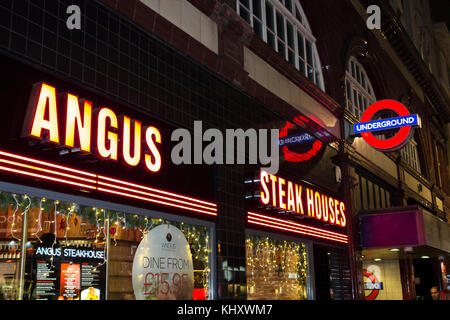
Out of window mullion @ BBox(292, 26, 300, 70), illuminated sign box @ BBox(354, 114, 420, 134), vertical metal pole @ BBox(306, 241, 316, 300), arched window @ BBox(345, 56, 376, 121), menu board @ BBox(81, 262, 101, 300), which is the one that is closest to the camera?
menu board @ BBox(81, 262, 101, 300)

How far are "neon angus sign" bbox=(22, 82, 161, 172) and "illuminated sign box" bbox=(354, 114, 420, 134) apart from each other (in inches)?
373

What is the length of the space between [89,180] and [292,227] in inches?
287

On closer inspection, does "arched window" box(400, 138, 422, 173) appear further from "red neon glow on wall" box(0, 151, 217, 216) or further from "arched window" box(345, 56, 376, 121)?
"red neon glow on wall" box(0, 151, 217, 216)

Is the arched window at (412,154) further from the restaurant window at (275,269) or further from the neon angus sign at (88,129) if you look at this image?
the neon angus sign at (88,129)

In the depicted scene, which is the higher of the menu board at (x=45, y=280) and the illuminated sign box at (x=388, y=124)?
the illuminated sign box at (x=388, y=124)

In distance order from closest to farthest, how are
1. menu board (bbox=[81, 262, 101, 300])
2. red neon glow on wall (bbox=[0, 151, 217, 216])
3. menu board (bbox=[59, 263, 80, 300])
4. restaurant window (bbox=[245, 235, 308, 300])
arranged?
red neon glow on wall (bbox=[0, 151, 217, 216]) < menu board (bbox=[59, 263, 80, 300]) < menu board (bbox=[81, 262, 101, 300]) < restaurant window (bbox=[245, 235, 308, 300])

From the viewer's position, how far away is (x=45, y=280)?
744 cm

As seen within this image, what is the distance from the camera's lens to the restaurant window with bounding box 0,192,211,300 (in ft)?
23.8

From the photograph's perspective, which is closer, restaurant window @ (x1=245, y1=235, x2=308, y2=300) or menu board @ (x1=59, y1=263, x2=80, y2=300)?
menu board @ (x1=59, y1=263, x2=80, y2=300)

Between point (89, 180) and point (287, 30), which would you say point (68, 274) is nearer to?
point (89, 180)

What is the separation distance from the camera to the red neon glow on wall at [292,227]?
12.1m

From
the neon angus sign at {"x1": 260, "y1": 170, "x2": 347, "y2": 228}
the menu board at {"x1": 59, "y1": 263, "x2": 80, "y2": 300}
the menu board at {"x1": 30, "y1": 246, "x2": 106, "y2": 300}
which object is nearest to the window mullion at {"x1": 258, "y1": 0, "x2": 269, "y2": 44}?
the neon angus sign at {"x1": 260, "y1": 170, "x2": 347, "y2": 228}

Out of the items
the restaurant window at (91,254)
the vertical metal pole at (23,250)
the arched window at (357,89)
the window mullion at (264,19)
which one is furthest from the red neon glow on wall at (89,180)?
the arched window at (357,89)

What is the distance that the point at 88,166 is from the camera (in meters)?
7.80
